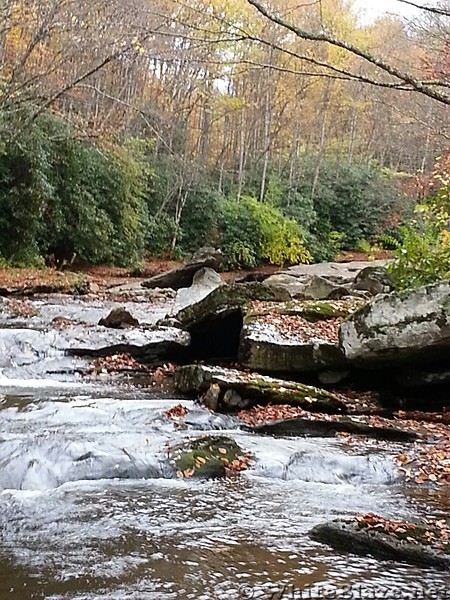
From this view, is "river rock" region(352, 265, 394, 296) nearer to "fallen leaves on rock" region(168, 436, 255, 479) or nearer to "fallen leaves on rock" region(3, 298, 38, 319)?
"fallen leaves on rock" region(3, 298, 38, 319)

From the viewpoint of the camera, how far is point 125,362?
10.1 metres

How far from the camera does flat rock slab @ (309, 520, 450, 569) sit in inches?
152

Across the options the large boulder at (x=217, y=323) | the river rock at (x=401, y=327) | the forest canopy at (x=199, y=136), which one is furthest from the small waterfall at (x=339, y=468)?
the forest canopy at (x=199, y=136)

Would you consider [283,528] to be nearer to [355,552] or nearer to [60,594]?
[355,552]

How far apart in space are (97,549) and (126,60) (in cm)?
2234

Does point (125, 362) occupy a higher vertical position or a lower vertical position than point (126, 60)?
lower

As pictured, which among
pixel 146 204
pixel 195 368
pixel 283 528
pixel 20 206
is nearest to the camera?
pixel 283 528

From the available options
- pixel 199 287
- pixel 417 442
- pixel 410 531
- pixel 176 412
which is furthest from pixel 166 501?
pixel 199 287

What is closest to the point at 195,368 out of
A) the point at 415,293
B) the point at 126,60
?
the point at 415,293

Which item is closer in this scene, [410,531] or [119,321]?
[410,531]

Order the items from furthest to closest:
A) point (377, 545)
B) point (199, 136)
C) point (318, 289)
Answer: point (199, 136) → point (318, 289) → point (377, 545)

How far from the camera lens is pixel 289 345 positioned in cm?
879

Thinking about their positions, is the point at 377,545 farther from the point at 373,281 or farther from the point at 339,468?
the point at 373,281

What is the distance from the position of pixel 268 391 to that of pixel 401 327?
5.63 ft
